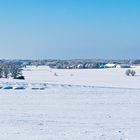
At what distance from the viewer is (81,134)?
47.8ft

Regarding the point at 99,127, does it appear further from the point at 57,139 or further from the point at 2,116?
the point at 2,116

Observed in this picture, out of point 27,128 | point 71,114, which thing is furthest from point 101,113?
point 27,128

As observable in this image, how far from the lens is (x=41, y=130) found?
608 inches

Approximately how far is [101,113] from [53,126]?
513 cm

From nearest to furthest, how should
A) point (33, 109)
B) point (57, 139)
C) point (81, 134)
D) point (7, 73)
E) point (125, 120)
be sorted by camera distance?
1. point (57, 139)
2. point (81, 134)
3. point (125, 120)
4. point (33, 109)
5. point (7, 73)

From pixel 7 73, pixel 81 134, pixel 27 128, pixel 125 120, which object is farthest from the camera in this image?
pixel 7 73

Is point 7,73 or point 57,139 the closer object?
point 57,139

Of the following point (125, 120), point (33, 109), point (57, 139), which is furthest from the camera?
point (33, 109)

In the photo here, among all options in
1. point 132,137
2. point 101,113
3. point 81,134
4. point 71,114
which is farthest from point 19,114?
point 132,137

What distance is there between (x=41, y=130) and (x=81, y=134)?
65.5 inches

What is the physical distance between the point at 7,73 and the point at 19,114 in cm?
7318

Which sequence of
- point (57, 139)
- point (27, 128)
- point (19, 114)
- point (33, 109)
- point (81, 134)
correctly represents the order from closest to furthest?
point (57, 139), point (81, 134), point (27, 128), point (19, 114), point (33, 109)

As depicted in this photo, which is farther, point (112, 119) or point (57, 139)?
point (112, 119)

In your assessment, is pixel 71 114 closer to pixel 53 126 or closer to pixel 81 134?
pixel 53 126
